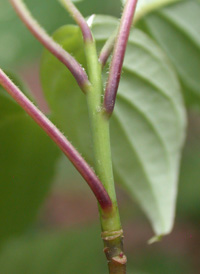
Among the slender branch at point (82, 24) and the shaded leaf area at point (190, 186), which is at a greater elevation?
the slender branch at point (82, 24)

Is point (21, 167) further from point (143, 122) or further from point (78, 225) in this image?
point (78, 225)

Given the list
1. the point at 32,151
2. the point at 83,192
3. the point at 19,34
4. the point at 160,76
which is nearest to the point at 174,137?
the point at 160,76

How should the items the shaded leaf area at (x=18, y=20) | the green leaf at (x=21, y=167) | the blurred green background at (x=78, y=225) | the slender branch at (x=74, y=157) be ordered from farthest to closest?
the shaded leaf area at (x=18, y=20) < the blurred green background at (x=78, y=225) < the green leaf at (x=21, y=167) < the slender branch at (x=74, y=157)

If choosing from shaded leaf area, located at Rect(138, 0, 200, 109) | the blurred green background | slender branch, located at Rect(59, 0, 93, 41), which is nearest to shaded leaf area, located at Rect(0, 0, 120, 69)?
the blurred green background

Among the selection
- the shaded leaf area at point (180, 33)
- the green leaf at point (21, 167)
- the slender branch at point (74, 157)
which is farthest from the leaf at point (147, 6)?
the slender branch at point (74, 157)

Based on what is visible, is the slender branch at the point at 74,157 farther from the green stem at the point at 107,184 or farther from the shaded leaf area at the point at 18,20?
the shaded leaf area at the point at 18,20

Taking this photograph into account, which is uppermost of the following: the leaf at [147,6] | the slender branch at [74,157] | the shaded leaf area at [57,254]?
the slender branch at [74,157]

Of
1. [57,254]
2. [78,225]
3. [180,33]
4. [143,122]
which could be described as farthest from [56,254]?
[180,33]
